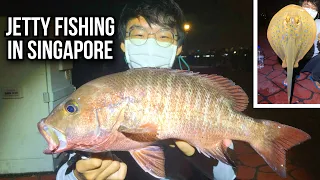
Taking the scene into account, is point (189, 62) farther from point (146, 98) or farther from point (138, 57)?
point (146, 98)

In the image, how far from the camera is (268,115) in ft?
6.01

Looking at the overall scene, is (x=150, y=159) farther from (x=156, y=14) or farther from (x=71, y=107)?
(x=156, y=14)

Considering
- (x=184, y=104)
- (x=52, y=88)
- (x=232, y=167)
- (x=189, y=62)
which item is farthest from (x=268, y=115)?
(x=52, y=88)

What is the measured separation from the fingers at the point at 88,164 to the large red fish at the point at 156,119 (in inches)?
4.8

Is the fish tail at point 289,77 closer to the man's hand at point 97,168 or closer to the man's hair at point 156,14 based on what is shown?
the man's hair at point 156,14

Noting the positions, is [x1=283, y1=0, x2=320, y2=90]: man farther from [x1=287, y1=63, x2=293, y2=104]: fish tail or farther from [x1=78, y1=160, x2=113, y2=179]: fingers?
[x1=78, y1=160, x2=113, y2=179]: fingers

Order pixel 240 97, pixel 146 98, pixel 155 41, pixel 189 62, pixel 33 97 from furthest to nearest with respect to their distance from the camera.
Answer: pixel 33 97, pixel 189 62, pixel 155 41, pixel 240 97, pixel 146 98

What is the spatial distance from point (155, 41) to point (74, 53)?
18.6 inches

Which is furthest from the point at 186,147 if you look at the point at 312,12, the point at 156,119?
the point at 312,12

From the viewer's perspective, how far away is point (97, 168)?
145 centimetres

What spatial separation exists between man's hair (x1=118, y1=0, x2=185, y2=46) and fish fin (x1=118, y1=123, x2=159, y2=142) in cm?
60

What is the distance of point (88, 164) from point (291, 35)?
146 centimetres

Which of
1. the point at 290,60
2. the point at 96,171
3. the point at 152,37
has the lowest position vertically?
the point at 96,171

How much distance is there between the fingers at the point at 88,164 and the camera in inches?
55.5
